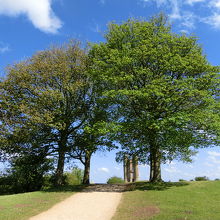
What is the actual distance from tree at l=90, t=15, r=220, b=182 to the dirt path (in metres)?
9.33

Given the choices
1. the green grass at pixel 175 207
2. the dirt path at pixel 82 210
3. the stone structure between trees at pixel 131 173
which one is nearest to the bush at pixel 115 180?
the stone structure between trees at pixel 131 173

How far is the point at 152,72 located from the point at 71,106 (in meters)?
12.4

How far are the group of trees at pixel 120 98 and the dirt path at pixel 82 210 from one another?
24.7ft

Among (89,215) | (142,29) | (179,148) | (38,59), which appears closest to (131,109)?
(179,148)

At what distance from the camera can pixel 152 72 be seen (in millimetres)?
27906

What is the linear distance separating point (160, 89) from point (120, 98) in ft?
18.0

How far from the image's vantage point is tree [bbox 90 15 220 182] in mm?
25156

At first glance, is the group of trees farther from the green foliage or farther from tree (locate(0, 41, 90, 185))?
the green foliage

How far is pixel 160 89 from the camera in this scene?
2506 centimetres

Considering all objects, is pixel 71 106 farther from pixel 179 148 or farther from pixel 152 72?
pixel 179 148

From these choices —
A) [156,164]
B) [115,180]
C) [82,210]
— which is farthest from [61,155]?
[82,210]

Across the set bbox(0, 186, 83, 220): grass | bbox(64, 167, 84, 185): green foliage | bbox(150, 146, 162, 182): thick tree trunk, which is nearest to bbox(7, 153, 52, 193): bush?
bbox(64, 167, 84, 185): green foliage

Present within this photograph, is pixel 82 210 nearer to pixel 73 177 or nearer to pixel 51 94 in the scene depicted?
pixel 51 94

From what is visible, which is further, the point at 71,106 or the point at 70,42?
the point at 70,42
